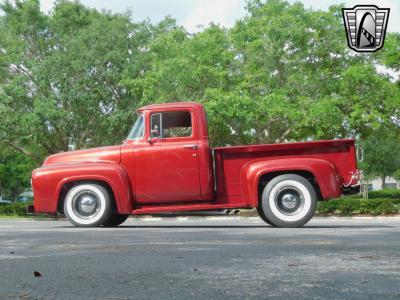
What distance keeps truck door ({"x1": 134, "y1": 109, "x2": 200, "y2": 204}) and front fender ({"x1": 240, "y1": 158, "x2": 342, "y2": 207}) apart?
3.33ft

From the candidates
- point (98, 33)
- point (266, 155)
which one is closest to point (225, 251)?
point (266, 155)

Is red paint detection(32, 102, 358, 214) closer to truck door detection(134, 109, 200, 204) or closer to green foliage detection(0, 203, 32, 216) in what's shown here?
truck door detection(134, 109, 200, 204)

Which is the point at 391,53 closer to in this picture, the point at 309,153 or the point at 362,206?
the point at 362,206

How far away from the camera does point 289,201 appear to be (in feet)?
36.9

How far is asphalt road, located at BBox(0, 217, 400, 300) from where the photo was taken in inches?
176

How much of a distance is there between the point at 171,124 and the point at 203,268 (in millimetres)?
6487

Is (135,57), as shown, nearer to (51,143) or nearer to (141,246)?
(51,143)

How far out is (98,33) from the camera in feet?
108

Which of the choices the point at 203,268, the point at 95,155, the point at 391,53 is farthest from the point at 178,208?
the point at 391,53

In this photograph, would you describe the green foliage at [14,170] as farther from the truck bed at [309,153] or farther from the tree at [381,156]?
the truck bed at [309,153]

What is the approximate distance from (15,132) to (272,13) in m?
14.1

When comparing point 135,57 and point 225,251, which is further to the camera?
point 135,57

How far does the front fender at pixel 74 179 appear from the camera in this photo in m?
11.5

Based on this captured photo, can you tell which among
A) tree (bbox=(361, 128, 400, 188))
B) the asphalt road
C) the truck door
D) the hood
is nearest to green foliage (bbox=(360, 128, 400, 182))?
tree (bbox=(361, 128, 400, 188))
